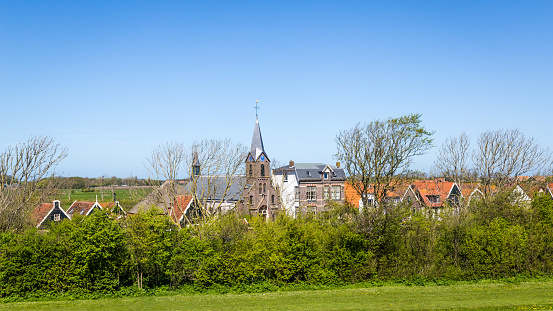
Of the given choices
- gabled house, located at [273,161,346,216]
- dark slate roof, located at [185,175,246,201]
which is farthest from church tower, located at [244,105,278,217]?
gabled house, located at [273,161,346,216]

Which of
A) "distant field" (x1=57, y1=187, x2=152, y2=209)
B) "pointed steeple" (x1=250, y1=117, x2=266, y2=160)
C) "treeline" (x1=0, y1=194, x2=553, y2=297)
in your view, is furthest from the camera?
"pointed steeple" (x1=250, y1=117, x2=266, y2=160)

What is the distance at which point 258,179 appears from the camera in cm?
5312

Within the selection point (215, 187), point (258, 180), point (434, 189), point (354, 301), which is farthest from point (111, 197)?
point (354, 301)

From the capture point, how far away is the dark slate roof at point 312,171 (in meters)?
51.8

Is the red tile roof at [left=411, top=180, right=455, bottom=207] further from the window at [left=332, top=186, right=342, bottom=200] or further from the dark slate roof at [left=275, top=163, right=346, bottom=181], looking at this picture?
the dark slate roof at [left=275, top=163, right=346, bottom=181]

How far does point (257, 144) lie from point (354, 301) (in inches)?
1403

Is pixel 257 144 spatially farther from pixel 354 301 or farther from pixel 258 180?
pixel 354 301

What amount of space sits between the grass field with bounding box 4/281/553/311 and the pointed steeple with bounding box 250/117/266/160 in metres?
32.6

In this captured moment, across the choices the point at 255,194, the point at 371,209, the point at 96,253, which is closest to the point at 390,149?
the point at 371,209

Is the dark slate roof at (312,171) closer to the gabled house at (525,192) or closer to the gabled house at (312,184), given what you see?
the gabled house at (312,184)

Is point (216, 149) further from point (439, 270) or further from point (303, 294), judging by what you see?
point (439, 270)

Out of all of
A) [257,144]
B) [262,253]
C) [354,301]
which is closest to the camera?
[354,301]

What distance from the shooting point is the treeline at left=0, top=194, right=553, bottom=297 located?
19.8 m

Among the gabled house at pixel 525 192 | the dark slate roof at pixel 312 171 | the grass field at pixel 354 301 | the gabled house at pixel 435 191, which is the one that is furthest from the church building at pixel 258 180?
the grass field at pixel 354 301
